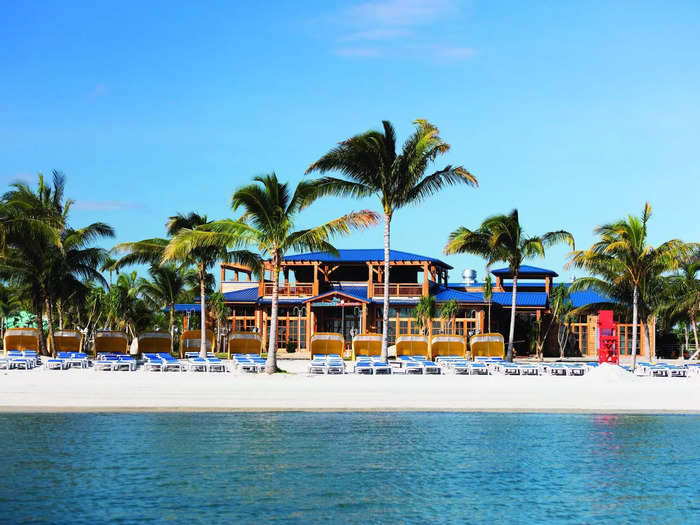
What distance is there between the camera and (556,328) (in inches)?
1874

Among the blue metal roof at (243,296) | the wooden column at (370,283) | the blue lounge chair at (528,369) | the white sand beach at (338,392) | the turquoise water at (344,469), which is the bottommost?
the turquoise water at (344,469)

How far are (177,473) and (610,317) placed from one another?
85.9 feet

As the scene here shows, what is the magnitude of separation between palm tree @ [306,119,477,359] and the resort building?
42.8 feet

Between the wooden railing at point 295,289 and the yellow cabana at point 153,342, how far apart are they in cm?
955

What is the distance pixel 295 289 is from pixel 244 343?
973 centimetres

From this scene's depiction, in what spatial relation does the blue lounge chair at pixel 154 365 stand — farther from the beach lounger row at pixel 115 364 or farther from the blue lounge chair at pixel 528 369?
the blue lounge chair at pixel 528 369

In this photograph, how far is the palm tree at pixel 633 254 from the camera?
3206 centimetres

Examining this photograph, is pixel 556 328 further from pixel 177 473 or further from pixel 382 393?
pixel 177 473

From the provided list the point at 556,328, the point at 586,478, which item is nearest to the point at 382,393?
the point at 586,478

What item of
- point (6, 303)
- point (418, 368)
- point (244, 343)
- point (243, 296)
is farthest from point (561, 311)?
point (6, 303)

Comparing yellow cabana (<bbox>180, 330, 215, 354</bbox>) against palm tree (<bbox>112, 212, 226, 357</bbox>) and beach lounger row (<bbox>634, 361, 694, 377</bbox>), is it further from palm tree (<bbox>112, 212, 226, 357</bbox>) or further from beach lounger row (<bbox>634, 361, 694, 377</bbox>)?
beach lounger row (<bbox>634, 361, 694, 377</bbox>)

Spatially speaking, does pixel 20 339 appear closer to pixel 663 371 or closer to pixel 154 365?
pixel 154 365

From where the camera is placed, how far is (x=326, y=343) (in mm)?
35062

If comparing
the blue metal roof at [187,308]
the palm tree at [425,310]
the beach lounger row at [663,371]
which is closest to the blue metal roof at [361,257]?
the palm tree at [425,310]
